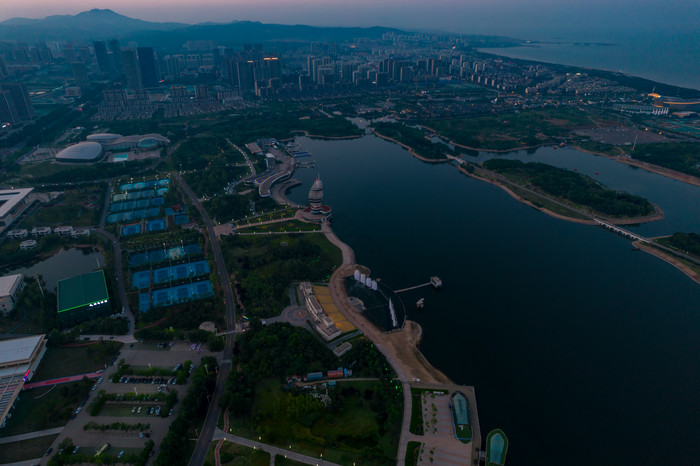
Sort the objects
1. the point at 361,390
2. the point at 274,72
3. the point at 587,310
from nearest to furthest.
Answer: the point at 361,390
the point at 587,310
the point at 274,72

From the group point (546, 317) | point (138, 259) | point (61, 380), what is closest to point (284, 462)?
point (61, 380)

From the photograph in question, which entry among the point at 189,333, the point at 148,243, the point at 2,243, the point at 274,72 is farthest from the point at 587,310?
the point at 274,72

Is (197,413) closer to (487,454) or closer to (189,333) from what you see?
(189,333)

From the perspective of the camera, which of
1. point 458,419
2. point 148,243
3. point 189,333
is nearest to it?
point 458,419

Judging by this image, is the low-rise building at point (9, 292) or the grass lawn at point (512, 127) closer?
the low-rise building at point (9, 292)

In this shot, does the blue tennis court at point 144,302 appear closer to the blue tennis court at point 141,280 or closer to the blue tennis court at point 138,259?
the blue tennis court at point 141,280

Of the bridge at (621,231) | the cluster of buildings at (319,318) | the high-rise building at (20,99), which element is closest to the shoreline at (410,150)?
the bridge at (621,231)
